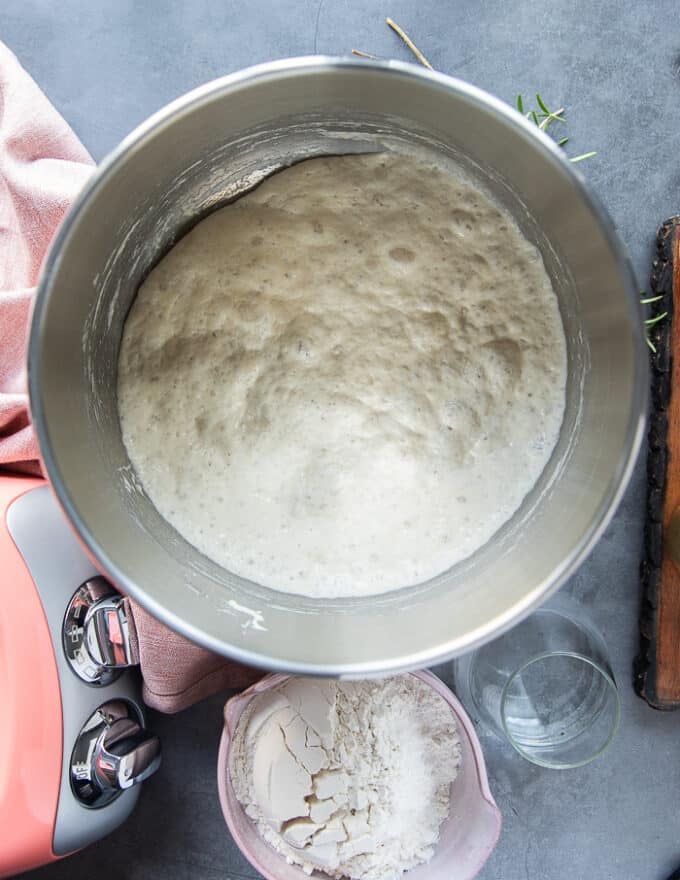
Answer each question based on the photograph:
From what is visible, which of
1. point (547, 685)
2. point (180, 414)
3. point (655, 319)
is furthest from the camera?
point (547, 685)

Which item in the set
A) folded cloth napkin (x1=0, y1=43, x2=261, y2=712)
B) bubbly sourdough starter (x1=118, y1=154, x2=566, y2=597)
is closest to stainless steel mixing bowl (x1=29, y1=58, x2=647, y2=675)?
bubbly sourdough starter (x1=118, y1=154, x2=566, y2=597)

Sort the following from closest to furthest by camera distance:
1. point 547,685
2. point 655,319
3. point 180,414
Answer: point 180,414
point 655,319
point 547,685

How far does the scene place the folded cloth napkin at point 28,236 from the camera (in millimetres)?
927

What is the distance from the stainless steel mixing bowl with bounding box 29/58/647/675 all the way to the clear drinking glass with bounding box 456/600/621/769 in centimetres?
37

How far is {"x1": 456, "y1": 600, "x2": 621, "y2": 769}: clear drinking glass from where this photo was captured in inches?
40.0

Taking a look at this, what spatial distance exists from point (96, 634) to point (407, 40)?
2.66 ft

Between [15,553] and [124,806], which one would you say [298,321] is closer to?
[15,553]

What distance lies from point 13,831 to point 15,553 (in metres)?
0.30

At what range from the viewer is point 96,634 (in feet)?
3.13

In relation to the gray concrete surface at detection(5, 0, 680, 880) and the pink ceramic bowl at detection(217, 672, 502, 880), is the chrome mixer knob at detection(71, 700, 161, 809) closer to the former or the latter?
the pink ceramic bowl at detection(217, 672, 502, 880)

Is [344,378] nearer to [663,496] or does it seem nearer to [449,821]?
[663,496]

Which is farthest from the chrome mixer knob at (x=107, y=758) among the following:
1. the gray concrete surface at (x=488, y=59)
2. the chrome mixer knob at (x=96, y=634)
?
the gray concrete surface at (x=488, y=59)

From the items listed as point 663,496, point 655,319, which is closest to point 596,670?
point 663,496

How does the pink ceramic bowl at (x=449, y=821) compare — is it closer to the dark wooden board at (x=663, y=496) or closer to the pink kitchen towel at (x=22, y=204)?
the dark wooden board at (x=663, y=496)
